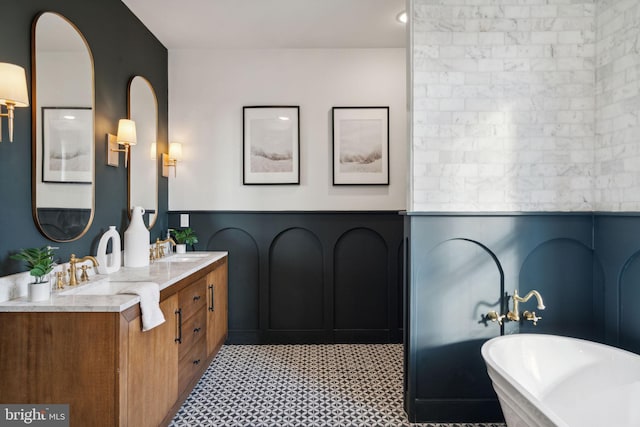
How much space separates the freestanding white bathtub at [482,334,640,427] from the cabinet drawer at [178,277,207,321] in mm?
1755

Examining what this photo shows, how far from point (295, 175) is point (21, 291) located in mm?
2344

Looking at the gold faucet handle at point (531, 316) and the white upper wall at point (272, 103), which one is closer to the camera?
the gold faucet handle at point (531, 316)

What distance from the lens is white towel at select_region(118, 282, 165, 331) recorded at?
1800 millimetres

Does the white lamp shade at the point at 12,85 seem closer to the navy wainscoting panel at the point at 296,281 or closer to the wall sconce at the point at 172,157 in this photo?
the wall sconce at the point at 172,157

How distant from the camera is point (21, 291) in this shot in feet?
6.05

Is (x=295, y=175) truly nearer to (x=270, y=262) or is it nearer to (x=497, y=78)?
(x=270, y=262)

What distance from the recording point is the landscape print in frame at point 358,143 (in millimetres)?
3688

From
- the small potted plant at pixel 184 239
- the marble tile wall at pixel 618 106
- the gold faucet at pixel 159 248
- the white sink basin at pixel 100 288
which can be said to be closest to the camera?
the white sink basin at pixel 100 288

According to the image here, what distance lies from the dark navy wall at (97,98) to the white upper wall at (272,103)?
9.5 inches

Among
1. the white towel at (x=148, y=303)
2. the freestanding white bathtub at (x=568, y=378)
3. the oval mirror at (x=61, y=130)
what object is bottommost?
the freestanding white bathtub at (x=568, y=378)

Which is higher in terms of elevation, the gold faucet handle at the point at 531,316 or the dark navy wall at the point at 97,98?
the dark navy wall at the point at 97,98

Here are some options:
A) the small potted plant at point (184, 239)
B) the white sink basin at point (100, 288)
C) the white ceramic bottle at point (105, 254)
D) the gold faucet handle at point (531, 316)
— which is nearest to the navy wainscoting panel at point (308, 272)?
the small potted plant at point (184, 239)

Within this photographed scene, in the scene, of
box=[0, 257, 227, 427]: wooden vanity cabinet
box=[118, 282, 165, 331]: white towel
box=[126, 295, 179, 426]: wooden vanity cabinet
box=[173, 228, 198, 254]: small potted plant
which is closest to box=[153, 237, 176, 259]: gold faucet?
box=[173, 228, 198, 254]: small potted plant

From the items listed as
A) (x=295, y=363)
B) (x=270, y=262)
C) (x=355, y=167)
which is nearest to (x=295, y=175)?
(x=355, y=167)
